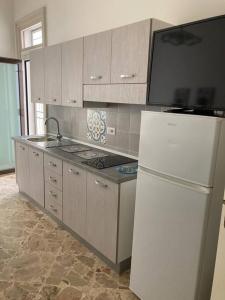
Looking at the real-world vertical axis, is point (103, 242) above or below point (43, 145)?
below

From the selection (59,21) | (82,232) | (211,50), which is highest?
(59,21)

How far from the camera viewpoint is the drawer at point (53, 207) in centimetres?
282

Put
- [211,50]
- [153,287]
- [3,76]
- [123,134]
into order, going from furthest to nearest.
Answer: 1. [3,76]
2. [123,134]
3. [153,287]
4. [211,50]

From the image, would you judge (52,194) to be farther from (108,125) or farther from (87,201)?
(108,125)

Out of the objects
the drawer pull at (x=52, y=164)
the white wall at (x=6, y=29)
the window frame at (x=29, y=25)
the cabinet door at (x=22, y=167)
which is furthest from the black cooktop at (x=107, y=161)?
the white wall at (x=6, y=29)

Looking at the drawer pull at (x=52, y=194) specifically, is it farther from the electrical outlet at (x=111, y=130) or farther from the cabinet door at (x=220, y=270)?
the cabinet door at (x=220, y=270)

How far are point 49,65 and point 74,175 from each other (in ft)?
4.99

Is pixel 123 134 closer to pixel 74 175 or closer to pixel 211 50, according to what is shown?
pixel 74 175

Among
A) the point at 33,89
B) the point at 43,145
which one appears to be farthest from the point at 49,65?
the point at 43,145

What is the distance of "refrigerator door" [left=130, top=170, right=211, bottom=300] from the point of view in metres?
1.41

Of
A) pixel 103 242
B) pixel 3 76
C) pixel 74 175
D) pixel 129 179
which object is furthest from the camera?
pixel 3 76

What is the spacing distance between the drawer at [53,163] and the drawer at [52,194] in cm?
23

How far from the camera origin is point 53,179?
2.83 meters

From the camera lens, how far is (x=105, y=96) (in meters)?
2.30
